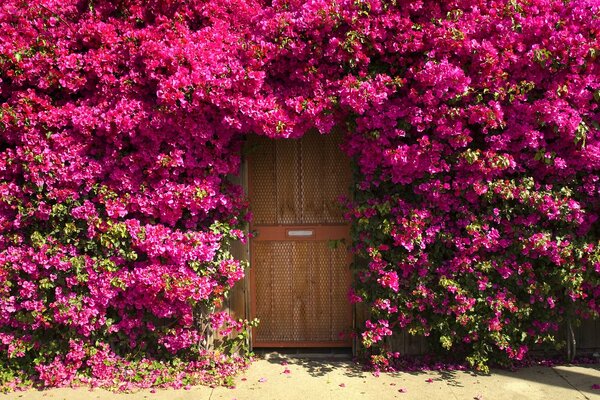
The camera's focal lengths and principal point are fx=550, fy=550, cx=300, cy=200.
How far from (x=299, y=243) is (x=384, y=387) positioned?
1.42 meters

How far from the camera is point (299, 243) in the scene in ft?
16.2

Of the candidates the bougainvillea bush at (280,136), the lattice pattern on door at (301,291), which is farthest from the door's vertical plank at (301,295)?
the bougainvillea bush at (280,136)

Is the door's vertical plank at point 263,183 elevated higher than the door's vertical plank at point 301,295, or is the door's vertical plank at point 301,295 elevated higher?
the door's vertical plank at point 263,183

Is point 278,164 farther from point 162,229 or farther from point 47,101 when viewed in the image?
point 47,101

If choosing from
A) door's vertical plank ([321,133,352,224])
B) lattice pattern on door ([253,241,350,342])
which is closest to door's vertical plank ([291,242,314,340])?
lattice pattern on door ([253,241,350,342])

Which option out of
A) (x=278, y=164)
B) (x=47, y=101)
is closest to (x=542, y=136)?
(x=278, y=164)

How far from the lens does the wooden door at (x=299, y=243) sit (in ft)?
16.0

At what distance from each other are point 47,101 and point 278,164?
193cm

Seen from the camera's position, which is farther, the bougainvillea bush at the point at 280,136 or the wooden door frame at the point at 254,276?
the wooden door frame at the point at 254,276

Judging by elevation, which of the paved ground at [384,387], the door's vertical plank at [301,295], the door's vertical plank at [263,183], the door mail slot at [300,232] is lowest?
the paved ground at [384,387]

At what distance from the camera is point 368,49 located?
4141 mm

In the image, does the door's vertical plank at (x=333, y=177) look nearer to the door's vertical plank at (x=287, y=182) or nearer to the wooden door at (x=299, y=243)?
the wooden door at (x=299, y=243)

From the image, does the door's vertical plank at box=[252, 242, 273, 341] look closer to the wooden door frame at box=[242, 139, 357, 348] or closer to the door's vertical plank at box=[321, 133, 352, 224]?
the wooden door frame at box=[242, 139, 357, 348]

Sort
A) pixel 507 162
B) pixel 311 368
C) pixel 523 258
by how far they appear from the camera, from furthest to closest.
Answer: pixel 311 368 < pixel 523 258 < pixel 507 162
